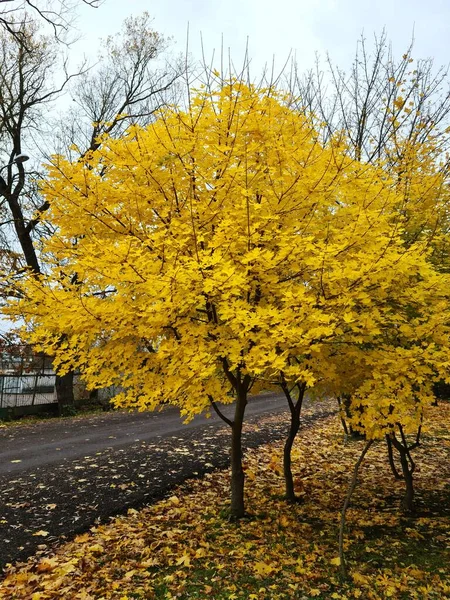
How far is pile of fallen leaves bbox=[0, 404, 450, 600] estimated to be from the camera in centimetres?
386

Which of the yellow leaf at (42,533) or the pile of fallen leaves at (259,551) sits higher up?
the yellow leaf at (42,533)

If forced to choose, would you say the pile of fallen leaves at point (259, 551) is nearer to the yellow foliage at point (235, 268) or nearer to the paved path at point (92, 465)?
the paved path at point (92, 465)

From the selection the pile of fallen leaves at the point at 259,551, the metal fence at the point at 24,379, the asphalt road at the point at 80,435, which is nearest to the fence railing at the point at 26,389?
the metal fence at the point at 24,379

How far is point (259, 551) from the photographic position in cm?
457

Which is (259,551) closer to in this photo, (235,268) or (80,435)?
(235,268)

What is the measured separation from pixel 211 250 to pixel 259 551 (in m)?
3.23

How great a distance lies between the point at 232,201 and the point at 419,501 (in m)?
5.06

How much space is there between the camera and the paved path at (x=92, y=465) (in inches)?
208

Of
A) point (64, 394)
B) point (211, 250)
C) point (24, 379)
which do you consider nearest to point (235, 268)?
point (211, 250)

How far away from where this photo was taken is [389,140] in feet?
28.8

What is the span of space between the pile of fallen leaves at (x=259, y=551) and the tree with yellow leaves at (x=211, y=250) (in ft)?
5.19

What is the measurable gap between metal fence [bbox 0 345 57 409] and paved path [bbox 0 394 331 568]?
6.84 feet

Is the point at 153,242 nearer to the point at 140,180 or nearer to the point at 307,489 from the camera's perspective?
the point at 140,180

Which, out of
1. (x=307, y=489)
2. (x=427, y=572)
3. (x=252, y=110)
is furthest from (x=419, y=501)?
(x=252, y=110)
